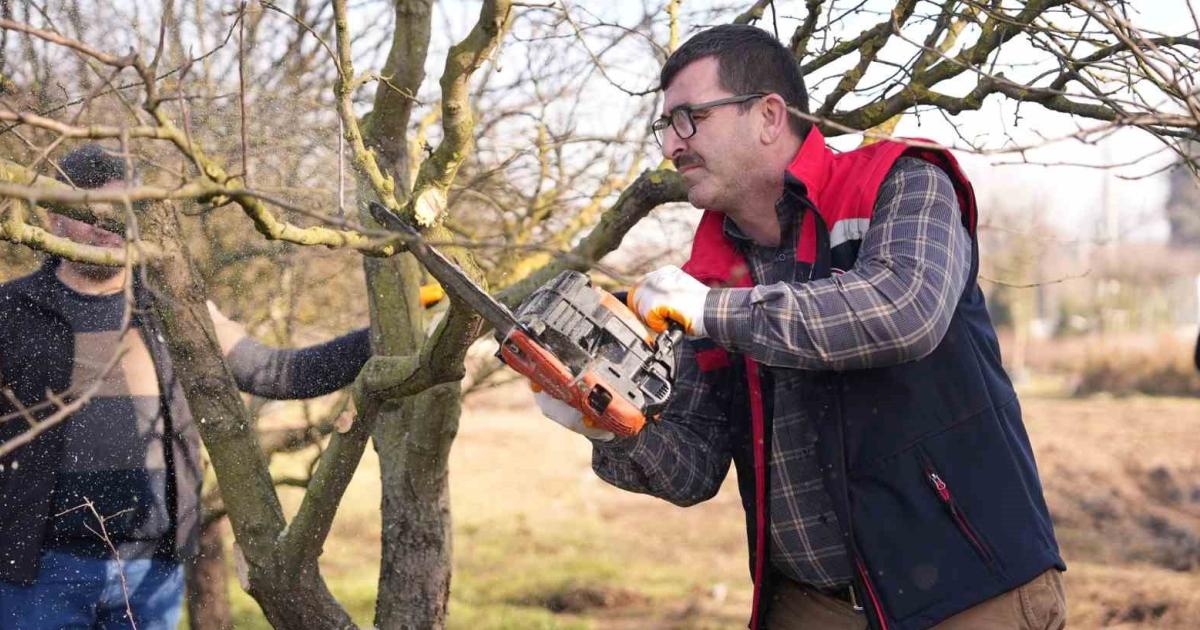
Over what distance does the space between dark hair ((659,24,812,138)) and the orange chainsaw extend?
577mm

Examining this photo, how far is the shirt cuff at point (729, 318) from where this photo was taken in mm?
2168

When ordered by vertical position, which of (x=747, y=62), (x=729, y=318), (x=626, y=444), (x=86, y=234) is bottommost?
(x=626, y=444)

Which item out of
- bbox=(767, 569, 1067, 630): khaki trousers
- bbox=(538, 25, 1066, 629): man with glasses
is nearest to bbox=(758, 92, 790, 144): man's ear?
bbox=(538, 25, 1066, 629): man with glasses

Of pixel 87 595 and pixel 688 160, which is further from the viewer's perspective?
pixel 87 595

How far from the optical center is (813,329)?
2.12m

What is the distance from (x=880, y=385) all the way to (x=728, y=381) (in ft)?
1.65

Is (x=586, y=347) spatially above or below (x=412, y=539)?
above

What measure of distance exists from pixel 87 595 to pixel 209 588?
4.13ft

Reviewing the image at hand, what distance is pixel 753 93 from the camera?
2.53m

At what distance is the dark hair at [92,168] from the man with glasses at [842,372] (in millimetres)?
1366

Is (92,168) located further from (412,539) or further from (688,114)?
(688,114)

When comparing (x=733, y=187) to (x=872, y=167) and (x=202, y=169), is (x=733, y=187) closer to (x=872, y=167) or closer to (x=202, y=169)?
(x=872, y=167)

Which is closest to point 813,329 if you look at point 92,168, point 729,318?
point 729,318

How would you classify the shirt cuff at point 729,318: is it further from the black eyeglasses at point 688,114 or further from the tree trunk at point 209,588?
the tree trunk at point 209,588
